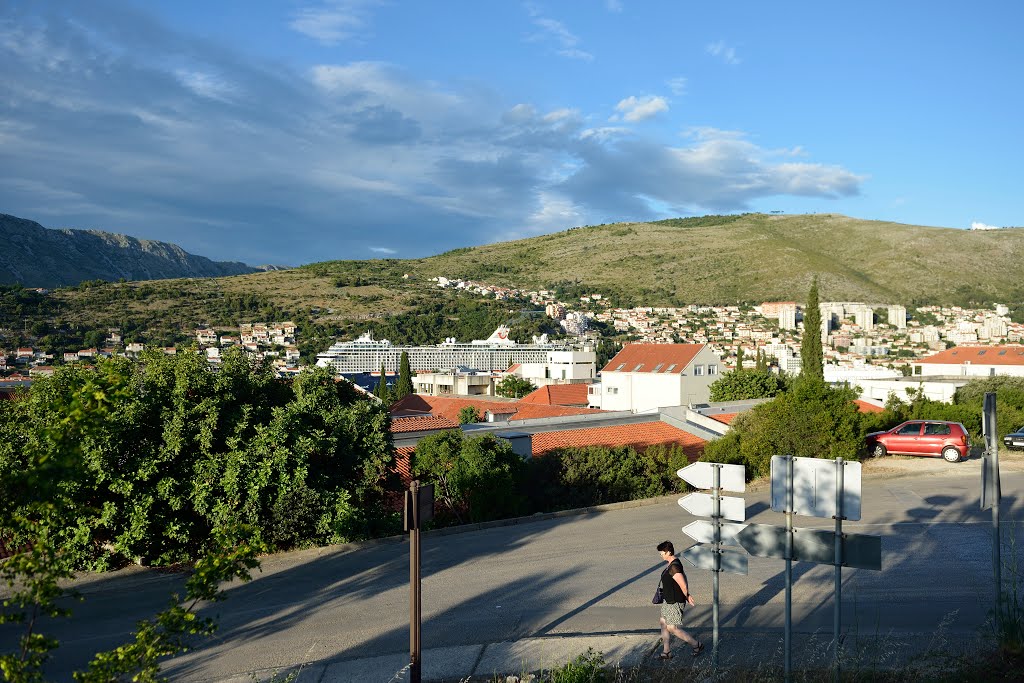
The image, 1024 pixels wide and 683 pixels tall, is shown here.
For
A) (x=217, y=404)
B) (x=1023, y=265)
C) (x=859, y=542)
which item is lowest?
(x=859, y=542)

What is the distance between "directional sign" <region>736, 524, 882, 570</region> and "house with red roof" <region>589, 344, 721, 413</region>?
136 feet

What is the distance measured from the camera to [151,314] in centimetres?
10562

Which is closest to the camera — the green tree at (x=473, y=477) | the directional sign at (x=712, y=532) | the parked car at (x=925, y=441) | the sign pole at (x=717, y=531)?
the sign pole at (x=717, y=531)

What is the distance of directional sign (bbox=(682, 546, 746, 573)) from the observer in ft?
22.9

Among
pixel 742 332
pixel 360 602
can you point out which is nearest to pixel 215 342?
pixel 742 332

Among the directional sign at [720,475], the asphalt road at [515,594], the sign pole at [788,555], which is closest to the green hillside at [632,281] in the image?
the asphalt road at [515,594]

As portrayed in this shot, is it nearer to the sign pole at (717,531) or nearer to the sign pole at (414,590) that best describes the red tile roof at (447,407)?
the sign pole at (717,531)

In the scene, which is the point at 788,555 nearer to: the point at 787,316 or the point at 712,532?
the point at 712,532

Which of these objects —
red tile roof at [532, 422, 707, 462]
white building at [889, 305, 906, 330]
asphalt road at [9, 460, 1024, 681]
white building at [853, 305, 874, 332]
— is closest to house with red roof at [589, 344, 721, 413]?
red tile roof at [532, 422, 707, 462]

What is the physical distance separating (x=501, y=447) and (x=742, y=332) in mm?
115784

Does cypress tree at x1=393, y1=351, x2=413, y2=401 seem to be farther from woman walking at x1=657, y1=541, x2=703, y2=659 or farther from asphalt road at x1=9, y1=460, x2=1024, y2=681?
woman walking at x1=657, y1=541, x2=703, y2=659

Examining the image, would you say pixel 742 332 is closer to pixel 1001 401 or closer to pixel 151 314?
pixel 151 314

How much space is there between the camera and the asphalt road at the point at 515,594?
8.37m

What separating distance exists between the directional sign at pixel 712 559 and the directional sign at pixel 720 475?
58 centimetres
